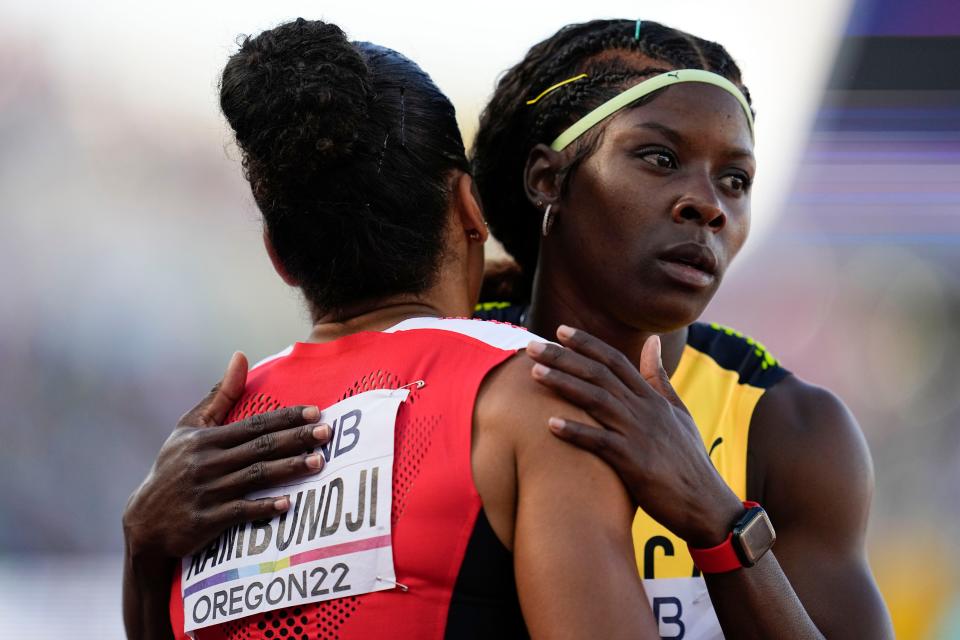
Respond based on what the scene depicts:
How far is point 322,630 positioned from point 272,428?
318 millimetres

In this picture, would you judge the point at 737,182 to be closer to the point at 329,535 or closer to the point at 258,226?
the point at 329,535

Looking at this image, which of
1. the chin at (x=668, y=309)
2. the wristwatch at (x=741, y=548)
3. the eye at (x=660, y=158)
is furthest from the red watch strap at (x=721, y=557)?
the eye at (x=660, y=158)

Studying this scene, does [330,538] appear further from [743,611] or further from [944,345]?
[944,345]

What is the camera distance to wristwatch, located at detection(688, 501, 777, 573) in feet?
5.30

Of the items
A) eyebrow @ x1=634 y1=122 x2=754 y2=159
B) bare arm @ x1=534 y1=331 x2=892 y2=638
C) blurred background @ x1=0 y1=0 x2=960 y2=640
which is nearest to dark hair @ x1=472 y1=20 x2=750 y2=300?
eyebrow @ x1=634 y1=122 x2=754 y2=159

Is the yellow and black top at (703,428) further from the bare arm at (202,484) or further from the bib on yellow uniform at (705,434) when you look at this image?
the bare arm at (202,484)

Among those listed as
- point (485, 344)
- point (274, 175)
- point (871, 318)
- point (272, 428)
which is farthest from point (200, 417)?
point (871, 318)

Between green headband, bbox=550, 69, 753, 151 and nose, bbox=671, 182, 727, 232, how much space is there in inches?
10.7

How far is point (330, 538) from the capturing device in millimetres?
1496

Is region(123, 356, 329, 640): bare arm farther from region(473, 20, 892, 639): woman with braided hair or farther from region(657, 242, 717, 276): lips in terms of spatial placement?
region(657, 242, 717, 276): lips

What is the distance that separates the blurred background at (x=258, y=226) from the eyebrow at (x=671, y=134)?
5.51m

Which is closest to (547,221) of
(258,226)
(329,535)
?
(329,535)

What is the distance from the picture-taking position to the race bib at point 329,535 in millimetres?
1459

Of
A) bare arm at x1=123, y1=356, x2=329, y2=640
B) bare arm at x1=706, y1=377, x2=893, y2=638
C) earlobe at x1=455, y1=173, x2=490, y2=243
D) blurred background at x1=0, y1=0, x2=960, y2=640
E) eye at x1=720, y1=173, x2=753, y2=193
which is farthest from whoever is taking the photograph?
blurred background at x1=0, y1=0, x2=960, y2=640
